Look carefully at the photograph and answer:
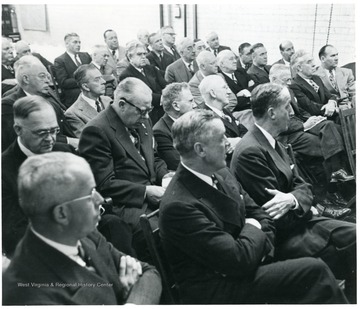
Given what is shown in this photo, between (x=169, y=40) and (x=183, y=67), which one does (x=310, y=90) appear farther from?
(x=169, y=40)

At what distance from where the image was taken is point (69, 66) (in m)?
5.76

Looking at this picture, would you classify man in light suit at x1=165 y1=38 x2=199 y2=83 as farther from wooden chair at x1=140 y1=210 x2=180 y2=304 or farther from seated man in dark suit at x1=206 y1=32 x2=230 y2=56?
wooden chair at x1=140 y1=210 x2=180 y2=304

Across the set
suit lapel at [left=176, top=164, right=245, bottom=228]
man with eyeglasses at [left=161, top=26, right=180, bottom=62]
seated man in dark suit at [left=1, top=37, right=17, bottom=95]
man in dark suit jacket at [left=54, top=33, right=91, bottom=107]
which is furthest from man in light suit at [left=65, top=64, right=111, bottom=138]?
man with eyeglasses at [left=161, top=26, right=180, bottom=62]

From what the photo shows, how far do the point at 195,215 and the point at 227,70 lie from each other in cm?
401

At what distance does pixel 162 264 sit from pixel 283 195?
0.82 metres

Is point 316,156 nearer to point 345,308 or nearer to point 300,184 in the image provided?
point 300,184

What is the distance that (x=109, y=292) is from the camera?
1.57 m

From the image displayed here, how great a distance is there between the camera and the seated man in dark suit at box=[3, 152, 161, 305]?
1400 mm

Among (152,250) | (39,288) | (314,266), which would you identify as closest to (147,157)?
(152,250)

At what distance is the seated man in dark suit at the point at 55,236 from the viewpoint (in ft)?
4.59

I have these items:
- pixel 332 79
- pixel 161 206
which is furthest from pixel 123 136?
pixel 332 79

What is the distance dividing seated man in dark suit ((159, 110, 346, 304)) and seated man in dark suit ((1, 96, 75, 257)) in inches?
28.7

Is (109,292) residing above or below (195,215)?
below

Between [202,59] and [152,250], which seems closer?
[152,250]
